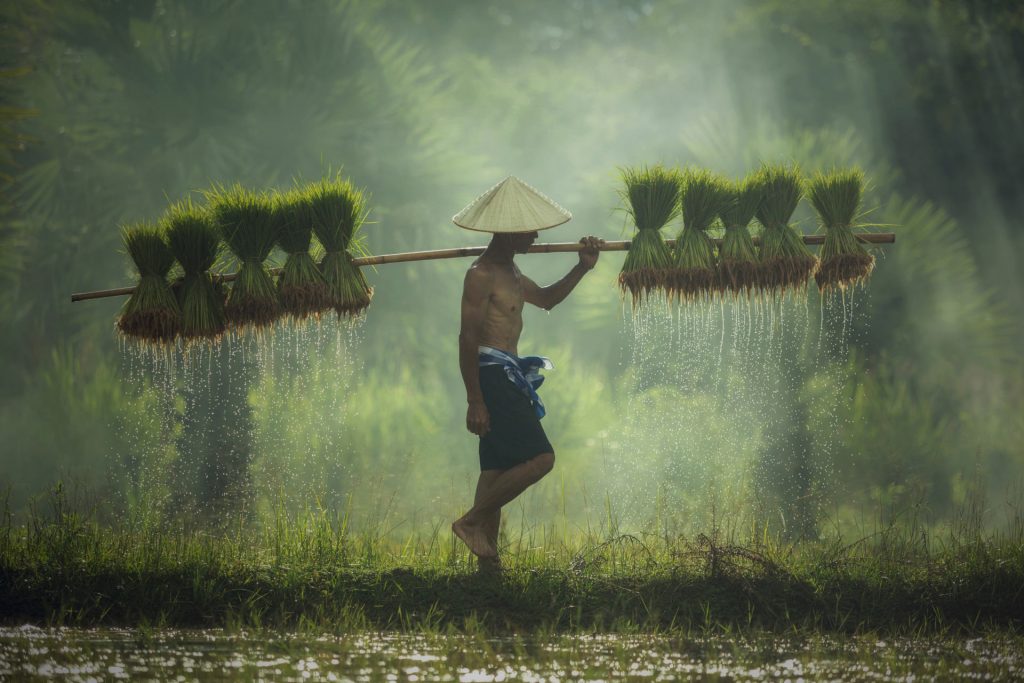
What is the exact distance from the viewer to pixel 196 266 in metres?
5.69

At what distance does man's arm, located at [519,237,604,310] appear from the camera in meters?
5.40

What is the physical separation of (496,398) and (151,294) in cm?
185

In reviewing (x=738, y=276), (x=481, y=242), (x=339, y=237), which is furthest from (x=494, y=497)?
(x=481, y=242)

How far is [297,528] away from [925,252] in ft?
19.5

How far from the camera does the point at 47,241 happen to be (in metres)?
12.0

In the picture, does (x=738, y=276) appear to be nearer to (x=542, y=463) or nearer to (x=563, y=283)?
(x=563, y=283)

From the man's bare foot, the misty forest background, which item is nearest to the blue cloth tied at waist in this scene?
the man's bare foot

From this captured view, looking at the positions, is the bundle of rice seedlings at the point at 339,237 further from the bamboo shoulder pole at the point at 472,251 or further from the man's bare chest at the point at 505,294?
the man's bare chest at the point at 505,294

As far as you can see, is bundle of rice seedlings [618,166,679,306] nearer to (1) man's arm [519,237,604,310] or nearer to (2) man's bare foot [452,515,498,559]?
(1) man's arm [519,237,604,310]

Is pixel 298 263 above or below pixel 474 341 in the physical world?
above

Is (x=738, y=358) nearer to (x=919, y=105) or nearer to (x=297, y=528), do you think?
(x=919, y=105)

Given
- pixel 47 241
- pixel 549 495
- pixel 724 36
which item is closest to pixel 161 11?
pixel 47 241

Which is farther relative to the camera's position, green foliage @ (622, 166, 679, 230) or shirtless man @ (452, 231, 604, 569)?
green foliage @ (622, 166, 679, 230)

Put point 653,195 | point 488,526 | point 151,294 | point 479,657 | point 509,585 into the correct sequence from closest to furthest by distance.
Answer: point 479,657
point 509,585
point 488,526
point 653,195
point 151,294
